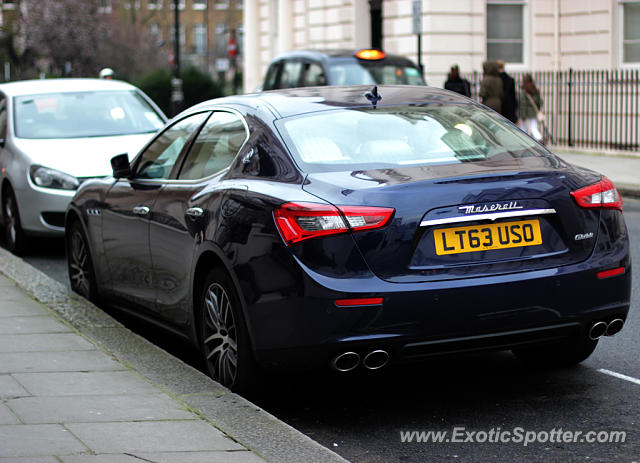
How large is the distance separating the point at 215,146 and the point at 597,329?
7.25 ft

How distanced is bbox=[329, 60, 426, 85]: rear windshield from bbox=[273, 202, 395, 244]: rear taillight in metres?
12.9

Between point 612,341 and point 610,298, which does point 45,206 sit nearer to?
point 612,341

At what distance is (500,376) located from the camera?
6105mm

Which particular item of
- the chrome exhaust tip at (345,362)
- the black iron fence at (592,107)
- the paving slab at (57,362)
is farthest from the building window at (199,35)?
the chrome exhaust tip at (345,362)

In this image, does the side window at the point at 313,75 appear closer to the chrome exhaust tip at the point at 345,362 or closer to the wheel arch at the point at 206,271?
the wheel arch at the point at 206,271

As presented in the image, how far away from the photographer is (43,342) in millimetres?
6438

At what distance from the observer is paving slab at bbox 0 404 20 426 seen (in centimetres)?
477

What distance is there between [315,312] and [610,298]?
1395 mm

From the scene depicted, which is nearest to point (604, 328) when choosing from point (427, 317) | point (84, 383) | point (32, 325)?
point (427, 317)

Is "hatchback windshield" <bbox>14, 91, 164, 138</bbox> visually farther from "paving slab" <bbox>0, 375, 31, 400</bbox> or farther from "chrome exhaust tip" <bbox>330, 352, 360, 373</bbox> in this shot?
"chrome exhaust tip" <bbox>330, 352, 360, 373</bbox>

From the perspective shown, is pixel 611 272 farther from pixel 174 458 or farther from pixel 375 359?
pixel 174 458

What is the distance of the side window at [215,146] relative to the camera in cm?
601

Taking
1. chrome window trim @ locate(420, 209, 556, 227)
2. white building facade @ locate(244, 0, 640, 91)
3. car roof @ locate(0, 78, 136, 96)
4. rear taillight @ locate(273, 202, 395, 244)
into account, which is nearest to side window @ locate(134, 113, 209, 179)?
rear taillight @ locate(273, 202, 395, 244)

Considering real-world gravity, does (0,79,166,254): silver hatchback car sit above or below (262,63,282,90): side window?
below
